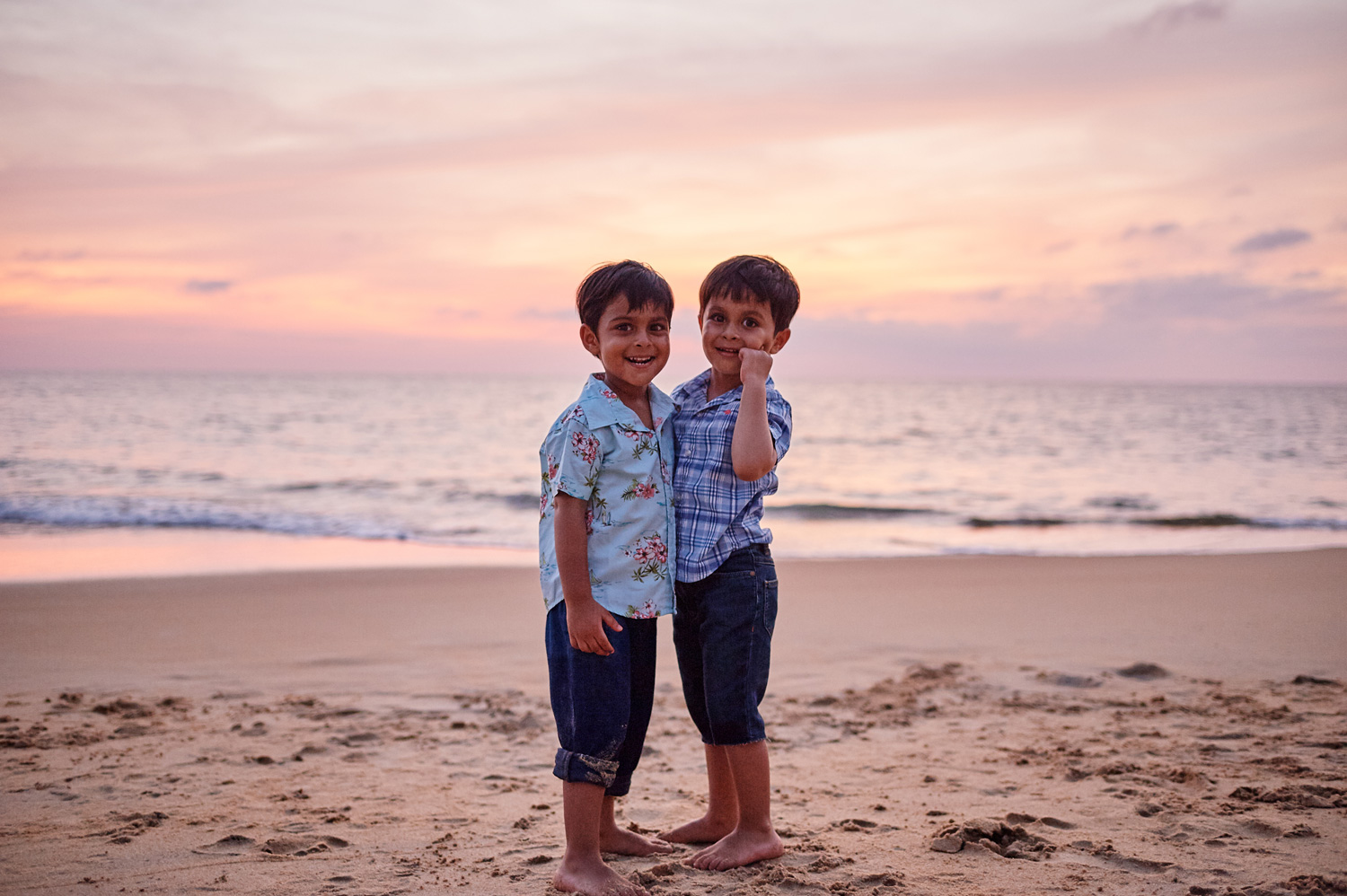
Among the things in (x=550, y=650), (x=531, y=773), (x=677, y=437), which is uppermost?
(x=677, y=437)

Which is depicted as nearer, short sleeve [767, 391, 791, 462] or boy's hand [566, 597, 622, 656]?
boy's hand [566, 597, 622, 656]

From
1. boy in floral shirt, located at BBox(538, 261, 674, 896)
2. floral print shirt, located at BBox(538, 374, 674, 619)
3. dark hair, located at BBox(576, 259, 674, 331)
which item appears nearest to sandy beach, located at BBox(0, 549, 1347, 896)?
boy in floral shirt, located at BBox(538, 261, 674, 896)

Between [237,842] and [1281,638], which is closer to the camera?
[237,842]

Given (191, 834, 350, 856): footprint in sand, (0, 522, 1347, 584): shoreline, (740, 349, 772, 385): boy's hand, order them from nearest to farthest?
(740, 349, 772, 385): boy's hand
(191, 834, 350, 856): footprint in sand
(0, 522, 1347, 584): shoreline

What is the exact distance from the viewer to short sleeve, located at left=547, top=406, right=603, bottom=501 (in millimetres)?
2398

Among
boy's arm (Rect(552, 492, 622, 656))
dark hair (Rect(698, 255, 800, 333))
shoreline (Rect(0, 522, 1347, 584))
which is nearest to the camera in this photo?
boy's arm (Rect(552, 492, 622, 656))

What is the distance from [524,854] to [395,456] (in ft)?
58.1

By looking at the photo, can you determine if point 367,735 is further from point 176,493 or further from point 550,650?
point 176,493

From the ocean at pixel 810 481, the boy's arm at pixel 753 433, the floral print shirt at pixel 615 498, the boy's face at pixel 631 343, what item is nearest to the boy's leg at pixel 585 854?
the floral print shirt at pixel 615 498

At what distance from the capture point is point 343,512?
12.6 meters

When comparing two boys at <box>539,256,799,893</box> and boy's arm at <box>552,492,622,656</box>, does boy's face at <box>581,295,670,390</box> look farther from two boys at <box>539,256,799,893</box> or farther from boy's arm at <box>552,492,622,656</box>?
boy's arm at <box>552,492,622,656</box>

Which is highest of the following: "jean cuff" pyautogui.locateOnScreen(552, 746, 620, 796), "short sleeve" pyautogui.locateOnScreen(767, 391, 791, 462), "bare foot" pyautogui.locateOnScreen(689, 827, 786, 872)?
"short sleeve" pyautogui.locateOnScreen(767, 391, 791, 462)

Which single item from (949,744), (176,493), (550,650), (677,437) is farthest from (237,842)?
(176,493)

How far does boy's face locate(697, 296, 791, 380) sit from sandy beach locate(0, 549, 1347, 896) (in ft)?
4.74
